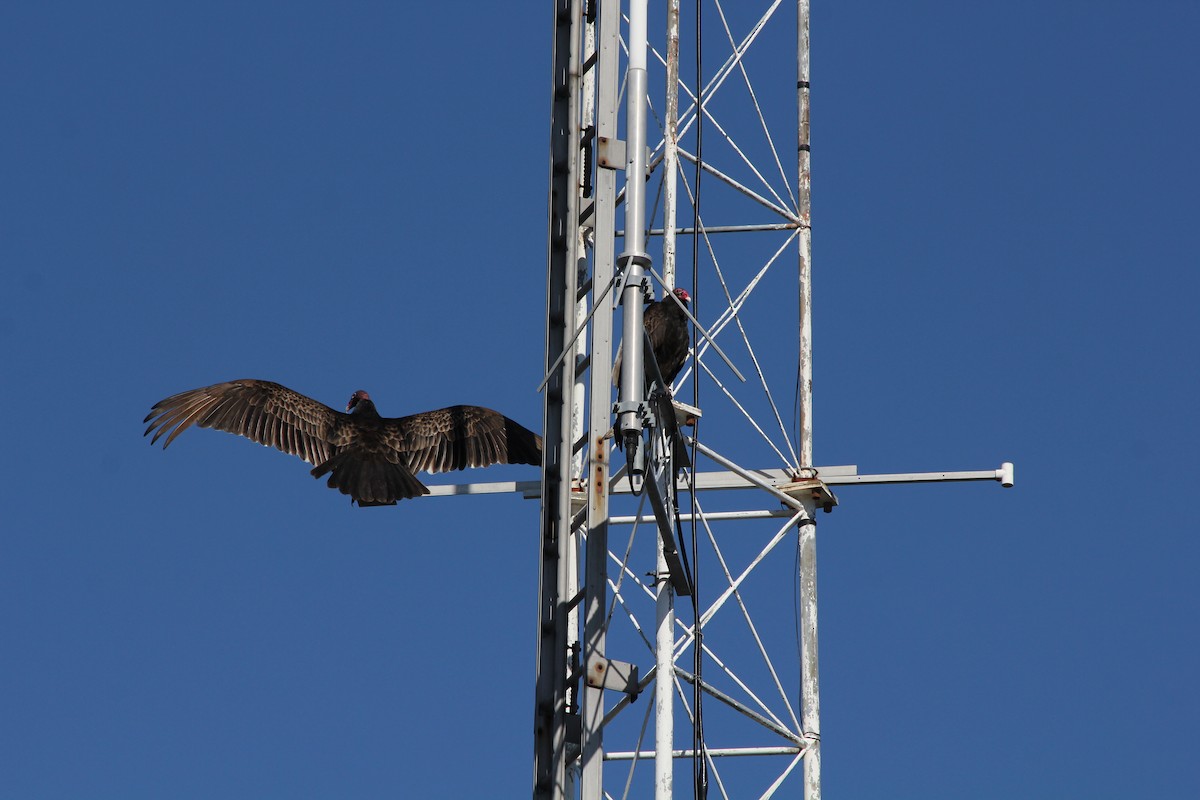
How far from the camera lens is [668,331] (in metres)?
11.3

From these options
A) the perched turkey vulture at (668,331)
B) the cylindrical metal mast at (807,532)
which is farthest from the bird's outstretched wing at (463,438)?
the cylindrical metal mast at (807,532)

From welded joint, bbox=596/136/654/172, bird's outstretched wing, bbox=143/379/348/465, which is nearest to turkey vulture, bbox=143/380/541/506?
bird's outstretched wing, bbox=143/379/348/465

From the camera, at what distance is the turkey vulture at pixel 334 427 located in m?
11.9

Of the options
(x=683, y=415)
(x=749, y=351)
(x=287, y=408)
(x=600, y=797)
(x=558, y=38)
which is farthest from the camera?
(x=287, y=408)

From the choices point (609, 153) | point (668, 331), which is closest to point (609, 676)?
point (609, 153)

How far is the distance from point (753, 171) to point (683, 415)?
348 centimetres

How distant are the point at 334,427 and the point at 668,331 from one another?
247 centimetres

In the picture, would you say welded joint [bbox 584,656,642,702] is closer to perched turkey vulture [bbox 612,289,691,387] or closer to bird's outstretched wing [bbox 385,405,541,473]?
perched turkey vulture [bbox 612,289,691,387]

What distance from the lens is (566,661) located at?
7.21m

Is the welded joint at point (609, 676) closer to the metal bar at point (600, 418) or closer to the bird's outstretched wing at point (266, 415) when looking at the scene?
the metal bar at point (600, 418)

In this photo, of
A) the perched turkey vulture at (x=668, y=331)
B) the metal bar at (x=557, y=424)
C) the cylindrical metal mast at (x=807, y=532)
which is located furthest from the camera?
the perched turkey vulture at (x=668, y=331)

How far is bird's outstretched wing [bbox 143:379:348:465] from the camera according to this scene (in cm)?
1208

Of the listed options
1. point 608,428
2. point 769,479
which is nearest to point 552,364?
point 608,428

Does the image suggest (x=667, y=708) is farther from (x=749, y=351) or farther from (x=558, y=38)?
(x=558, y=38)
